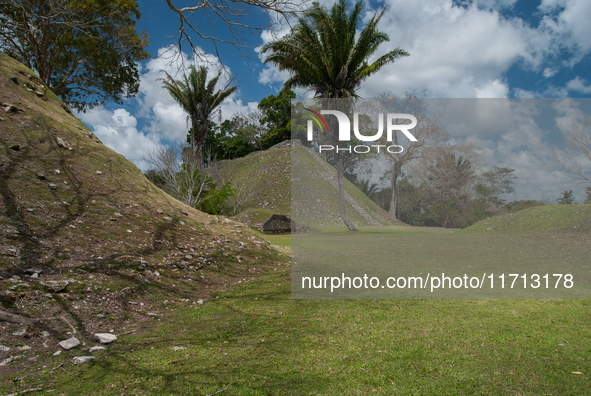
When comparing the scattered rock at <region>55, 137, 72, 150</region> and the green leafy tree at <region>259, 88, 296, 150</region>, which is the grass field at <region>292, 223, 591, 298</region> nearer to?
the scattered rock at <region>55, 137, 72, 150</region>

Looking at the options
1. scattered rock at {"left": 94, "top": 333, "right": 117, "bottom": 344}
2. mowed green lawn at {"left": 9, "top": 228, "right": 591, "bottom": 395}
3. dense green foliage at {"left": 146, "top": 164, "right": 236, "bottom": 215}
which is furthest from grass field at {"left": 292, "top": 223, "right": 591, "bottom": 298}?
dense green foliage at {"left": 146, "top": 164, "right": 236, "bottom": 215}

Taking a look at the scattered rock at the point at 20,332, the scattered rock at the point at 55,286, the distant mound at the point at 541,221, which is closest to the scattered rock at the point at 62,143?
the scattered rock at the point at 55,286

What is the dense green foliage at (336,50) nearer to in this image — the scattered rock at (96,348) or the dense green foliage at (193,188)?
the dense green foliage at (193,188)

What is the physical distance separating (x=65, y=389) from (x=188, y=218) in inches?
254

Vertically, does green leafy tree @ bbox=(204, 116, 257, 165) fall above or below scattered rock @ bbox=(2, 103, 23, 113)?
above

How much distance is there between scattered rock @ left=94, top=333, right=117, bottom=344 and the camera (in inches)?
129

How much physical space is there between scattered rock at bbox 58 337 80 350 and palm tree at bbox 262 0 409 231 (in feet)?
46.4

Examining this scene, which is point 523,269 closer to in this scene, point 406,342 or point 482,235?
point 482,235

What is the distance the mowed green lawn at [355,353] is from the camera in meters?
2.33

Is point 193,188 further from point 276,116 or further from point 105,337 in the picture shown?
point 276,116

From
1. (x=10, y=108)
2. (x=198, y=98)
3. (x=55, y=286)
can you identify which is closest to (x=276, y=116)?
(x=198, y=98)

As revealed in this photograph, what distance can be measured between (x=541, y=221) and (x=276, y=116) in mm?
35201

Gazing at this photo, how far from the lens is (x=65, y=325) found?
3.52 metres

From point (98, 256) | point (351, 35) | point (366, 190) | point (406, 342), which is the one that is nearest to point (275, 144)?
point (351, 35)
